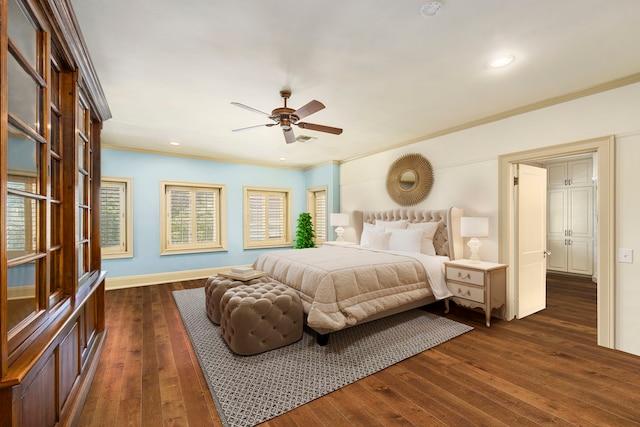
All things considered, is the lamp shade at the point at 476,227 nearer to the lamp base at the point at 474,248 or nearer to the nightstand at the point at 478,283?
the lamp base at the point at 474,248

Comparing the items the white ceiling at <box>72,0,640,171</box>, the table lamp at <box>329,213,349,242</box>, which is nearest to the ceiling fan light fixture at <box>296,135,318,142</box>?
the white ceiling at <box>72,0,640,171</box>

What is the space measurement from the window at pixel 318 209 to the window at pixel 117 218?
12.8 ft

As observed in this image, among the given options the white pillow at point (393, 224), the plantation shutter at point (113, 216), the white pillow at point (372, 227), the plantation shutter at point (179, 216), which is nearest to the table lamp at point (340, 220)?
the white pillow at point (372, 227)

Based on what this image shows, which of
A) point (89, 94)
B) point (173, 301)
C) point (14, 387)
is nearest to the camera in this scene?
point (14, 387)

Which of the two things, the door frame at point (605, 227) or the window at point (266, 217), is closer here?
the door frame at point (605, 227)

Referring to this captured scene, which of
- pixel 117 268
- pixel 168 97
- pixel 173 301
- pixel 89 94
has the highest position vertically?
pixel 168 97

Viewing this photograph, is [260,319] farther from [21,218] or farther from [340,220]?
[340,220]

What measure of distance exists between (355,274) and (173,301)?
10.1 feet

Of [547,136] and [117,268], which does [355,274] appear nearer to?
[547,136]

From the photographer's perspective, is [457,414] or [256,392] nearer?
[457,414]

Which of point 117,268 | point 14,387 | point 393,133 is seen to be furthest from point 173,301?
point 393,133

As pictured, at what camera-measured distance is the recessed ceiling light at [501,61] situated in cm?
242

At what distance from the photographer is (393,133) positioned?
463 centimetres

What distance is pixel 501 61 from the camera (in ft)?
8.13
